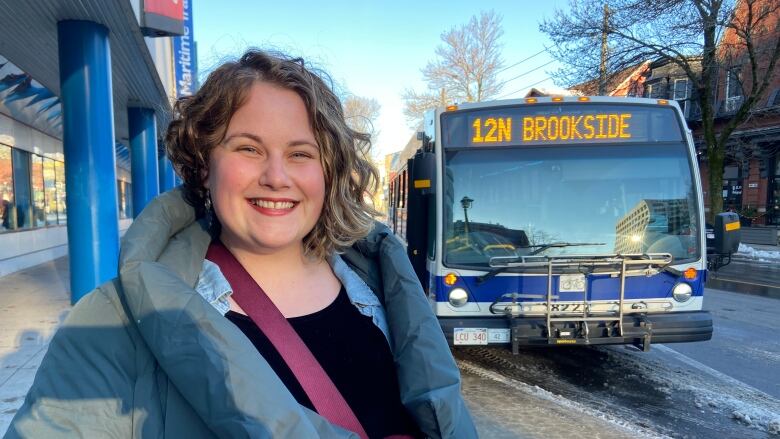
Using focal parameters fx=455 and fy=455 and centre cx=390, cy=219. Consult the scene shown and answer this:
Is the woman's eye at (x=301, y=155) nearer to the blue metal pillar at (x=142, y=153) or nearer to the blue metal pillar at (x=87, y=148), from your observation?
the blue metal pillar at (x=87, y=148)

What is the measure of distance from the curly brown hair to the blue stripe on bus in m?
2.71

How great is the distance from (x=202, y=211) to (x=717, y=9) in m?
16.6

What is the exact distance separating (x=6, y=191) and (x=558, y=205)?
37.2 feet

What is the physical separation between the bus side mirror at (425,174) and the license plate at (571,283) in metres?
1.40

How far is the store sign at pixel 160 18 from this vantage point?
602 cm

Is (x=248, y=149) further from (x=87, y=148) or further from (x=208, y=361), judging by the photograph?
(x=87, y=148)

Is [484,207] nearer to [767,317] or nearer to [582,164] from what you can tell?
[582,164]

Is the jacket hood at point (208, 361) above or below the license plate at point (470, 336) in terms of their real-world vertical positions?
above

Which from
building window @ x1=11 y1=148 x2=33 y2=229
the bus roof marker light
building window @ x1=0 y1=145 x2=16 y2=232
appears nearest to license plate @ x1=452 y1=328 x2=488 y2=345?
the bus roof marker light

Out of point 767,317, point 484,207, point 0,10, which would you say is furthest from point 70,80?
point 767,317

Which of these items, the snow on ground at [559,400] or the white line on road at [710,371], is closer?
the snow on ground at [559,400]

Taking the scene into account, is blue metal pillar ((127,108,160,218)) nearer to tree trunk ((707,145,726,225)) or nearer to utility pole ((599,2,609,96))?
utility pole ((599,2,609,96))

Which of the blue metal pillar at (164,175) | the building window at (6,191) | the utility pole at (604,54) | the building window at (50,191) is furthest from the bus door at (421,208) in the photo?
the blue metal pillar at (164,175)

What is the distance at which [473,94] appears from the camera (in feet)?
86.7
